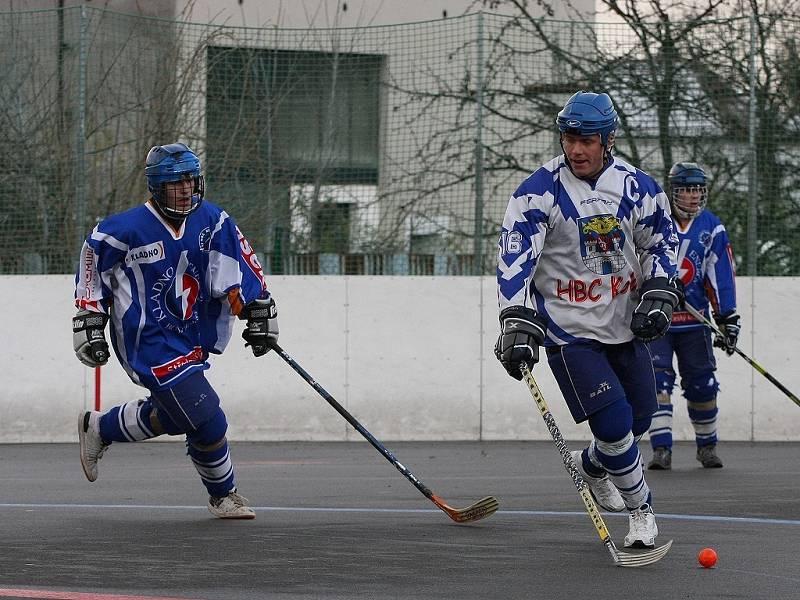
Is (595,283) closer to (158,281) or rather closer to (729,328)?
(158,281)

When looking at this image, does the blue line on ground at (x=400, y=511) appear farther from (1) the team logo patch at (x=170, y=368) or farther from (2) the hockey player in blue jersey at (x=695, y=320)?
(2) the hockey player in blue jersey at (x=695, y=320)

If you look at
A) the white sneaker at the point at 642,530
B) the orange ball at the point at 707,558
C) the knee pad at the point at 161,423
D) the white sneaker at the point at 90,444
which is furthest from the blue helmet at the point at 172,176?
the orange ball at the point at 707,558

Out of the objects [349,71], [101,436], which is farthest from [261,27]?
[101,436]

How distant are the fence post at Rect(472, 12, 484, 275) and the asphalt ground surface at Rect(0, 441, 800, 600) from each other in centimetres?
232

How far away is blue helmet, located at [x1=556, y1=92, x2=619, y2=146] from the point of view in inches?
231

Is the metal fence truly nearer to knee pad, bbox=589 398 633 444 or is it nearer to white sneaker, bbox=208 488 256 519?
white sneaker, bbox=208 488 256 519

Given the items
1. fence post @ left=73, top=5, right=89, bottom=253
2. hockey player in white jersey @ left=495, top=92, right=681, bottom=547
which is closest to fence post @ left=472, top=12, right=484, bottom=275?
fence post @ left=73, top=5, right=89, bottom=253

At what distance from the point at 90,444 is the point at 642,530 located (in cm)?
269

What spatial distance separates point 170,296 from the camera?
22.4 ft

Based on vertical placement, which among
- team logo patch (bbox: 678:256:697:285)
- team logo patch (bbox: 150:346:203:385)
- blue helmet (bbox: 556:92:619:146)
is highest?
blue helmet (bbox: 556:92:619:146)

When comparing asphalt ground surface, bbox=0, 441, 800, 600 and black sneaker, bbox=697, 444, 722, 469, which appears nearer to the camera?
asphalt ground surface, bbox=0, 441, 800, 600

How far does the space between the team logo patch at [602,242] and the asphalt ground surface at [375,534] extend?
1031 mm

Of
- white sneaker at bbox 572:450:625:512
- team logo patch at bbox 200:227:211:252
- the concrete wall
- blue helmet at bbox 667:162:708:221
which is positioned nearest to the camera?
white sneaker at bbox 572:450:625:512

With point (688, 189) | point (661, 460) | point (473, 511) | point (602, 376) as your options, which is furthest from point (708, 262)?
point (602, 376)
